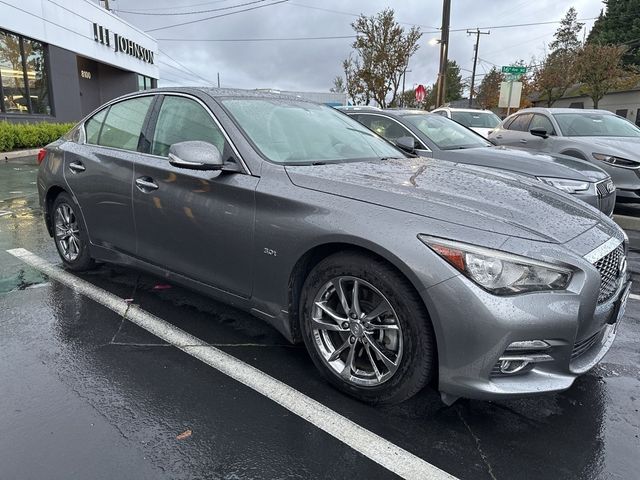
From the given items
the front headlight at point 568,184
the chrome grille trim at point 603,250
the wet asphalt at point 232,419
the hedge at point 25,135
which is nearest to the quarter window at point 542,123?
the front headlight at point 568,184

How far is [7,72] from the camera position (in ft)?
53.7

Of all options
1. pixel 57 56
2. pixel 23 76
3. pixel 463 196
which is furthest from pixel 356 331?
pixel 57 56

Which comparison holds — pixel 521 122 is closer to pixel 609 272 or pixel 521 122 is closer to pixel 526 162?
pixel 526 162

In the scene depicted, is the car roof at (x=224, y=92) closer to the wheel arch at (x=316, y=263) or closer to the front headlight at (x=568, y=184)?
the wheel arch at (x=316, y=263)

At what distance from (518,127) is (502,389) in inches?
318

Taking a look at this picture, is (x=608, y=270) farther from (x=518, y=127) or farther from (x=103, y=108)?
(x=518, y=127)

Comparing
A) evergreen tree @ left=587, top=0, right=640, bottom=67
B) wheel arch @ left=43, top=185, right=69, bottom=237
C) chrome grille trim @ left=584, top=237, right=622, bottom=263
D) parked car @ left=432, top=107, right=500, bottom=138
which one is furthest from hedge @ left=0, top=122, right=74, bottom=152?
evergreen tree @ left=587, top=0, right=640, bottom=67

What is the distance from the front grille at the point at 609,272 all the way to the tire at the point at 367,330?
0.88 meters

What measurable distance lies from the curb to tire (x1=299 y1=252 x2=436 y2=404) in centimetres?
1405

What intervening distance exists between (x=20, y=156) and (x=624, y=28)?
5161 cm

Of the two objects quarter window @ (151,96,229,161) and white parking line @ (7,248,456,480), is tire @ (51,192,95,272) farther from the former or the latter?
quarter window @ (151,96,229,161)

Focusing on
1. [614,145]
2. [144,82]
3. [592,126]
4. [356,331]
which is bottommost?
[356,331]

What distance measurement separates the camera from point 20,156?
578 inches

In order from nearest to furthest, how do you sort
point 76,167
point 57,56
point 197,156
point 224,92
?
1. point 197,156
2. point 224,92
3. point 76,167
4. point 57,56
